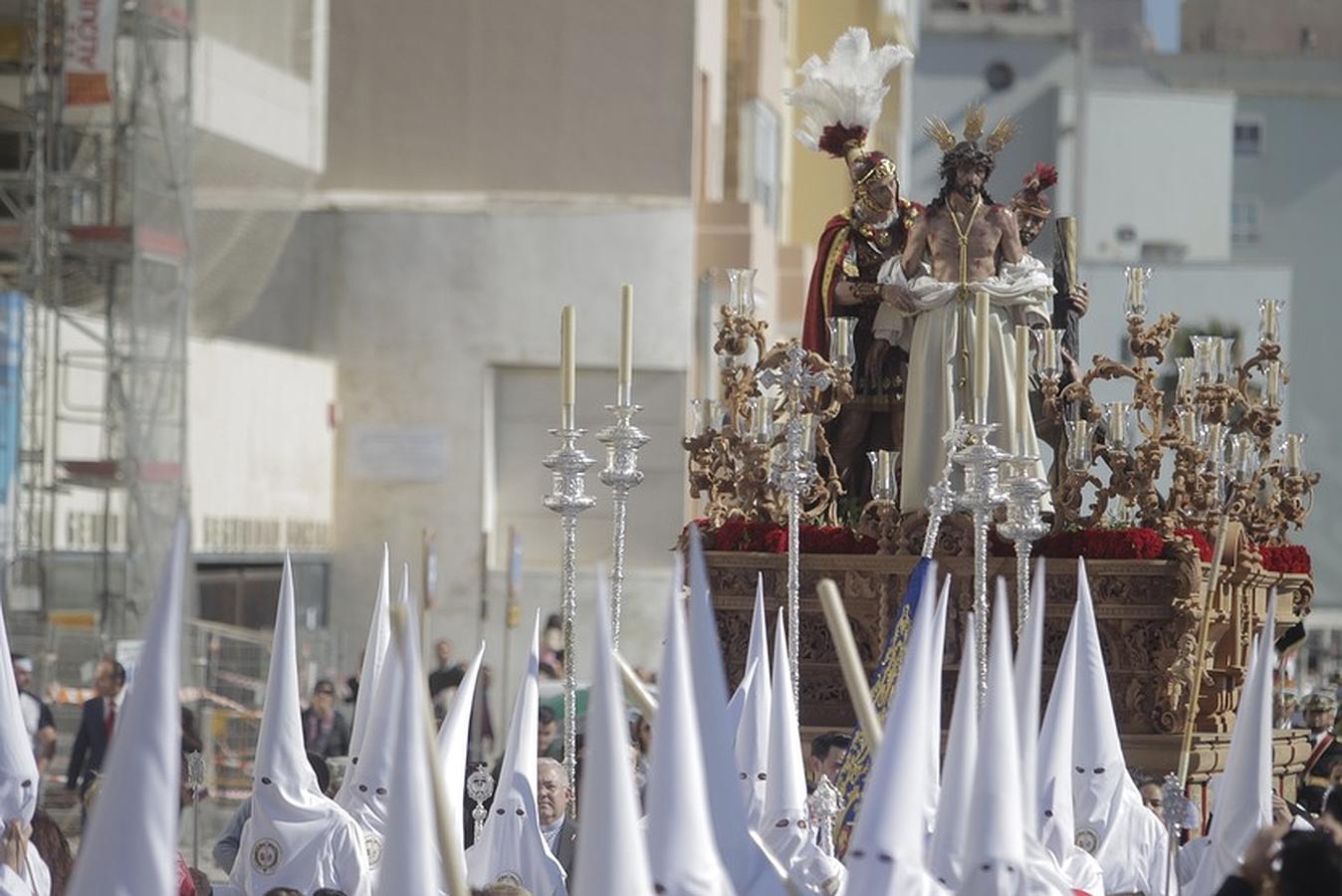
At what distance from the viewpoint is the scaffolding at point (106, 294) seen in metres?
27.3

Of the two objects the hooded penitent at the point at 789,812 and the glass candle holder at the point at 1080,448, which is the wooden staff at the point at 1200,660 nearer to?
the glass candle holder at the point at 1080,448

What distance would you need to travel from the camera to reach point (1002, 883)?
325 inches

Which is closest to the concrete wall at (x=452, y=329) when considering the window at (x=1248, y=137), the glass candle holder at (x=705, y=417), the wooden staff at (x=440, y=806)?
the glass candle holder at (x=705, y=417)

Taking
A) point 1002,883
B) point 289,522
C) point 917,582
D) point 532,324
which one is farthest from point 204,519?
point 1002,883

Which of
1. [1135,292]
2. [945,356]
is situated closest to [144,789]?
[945,356]

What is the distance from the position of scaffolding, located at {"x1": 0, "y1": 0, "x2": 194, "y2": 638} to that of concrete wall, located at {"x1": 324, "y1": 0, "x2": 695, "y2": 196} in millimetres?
5969

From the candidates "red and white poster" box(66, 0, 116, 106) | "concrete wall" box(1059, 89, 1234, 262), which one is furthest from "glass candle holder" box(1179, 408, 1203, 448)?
"concrete wall" box(1059, 89, 1234, 262)

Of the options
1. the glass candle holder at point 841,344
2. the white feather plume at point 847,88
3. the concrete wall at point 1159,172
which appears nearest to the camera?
the glass candle holder at point 841,344

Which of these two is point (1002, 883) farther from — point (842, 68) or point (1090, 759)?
point (842, 68)

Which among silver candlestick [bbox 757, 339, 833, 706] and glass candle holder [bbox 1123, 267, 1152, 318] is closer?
silver candlestick [bbox 757, 339, 833, 706]

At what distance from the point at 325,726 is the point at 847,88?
23.0 feet

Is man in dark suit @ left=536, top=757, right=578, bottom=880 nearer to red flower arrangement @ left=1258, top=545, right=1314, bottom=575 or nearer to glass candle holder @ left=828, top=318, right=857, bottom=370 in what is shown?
glass candle holder @ left=828, top=318, right=857, bottom=370

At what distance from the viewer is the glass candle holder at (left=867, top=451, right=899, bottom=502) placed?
14.2 m

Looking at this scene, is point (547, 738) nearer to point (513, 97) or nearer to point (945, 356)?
point (945, 356)
